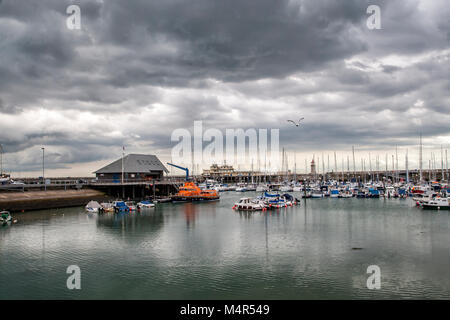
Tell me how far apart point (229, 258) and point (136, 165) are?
71245 mm

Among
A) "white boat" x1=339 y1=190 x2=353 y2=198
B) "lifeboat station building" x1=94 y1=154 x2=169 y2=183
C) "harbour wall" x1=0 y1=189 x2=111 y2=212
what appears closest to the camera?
"harbour wall" x1=0 y1=189 x2=111 y2=212

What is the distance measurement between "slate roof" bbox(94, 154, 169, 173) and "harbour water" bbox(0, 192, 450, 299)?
43489mm

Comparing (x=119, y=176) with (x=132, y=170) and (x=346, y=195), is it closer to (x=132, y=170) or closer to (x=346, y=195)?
(x=132, y=170)

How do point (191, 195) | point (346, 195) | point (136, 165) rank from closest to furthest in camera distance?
point (191, 195), point (346, 195), point (136, 165)

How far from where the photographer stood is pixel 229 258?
26.9 m

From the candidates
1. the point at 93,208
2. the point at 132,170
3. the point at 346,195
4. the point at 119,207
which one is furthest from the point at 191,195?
the point at 346,195

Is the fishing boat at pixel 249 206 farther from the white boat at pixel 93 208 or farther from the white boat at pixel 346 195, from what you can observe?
the white boat at pixel 346 195

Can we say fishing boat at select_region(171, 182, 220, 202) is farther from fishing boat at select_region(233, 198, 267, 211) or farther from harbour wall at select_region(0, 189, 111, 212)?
fishing boat at select_region(233, 198, 267, 211)

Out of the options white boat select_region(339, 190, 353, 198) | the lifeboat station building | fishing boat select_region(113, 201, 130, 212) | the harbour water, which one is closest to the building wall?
the lifeboat station building

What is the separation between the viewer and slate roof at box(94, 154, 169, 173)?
90125mm

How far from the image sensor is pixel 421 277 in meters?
21.6

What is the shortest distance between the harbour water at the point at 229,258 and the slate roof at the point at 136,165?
4349 cm
